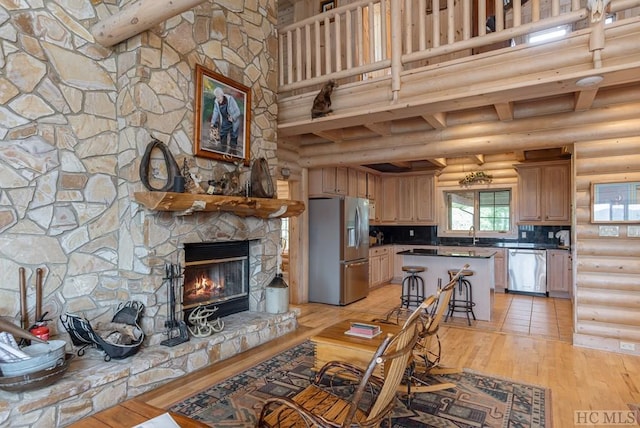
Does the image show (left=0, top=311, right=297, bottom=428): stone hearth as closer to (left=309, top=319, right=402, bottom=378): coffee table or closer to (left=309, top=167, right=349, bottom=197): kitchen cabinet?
(left=309, top=319, right=402, bottom=378): coffee table

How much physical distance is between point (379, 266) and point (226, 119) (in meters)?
4.85

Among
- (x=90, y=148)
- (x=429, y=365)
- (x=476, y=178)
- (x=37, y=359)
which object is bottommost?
(x=429, y=365)

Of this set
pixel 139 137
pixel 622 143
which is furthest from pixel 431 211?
pixel 139 137

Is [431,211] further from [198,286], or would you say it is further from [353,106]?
[198,286]

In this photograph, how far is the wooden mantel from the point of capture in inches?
123

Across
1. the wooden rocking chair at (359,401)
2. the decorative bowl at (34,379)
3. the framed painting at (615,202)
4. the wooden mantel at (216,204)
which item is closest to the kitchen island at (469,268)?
the framed painting at (615,202)

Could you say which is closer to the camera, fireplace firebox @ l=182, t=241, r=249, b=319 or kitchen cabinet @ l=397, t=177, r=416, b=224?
fireplace firebox @ l=182, t=241, r=249, b=319

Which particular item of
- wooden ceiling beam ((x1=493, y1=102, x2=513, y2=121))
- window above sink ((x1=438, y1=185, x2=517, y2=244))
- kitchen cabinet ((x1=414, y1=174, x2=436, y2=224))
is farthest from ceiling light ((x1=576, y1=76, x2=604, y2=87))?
kitchen cabinet ((x1=414, y1=174, x2=436, y2=224))

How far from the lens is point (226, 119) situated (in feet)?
13.5

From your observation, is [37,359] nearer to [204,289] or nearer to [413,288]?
[204,289]

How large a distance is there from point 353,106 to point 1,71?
10.3 feet

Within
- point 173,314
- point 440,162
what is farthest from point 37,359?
point 440,162

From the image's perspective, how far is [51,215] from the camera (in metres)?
3.04

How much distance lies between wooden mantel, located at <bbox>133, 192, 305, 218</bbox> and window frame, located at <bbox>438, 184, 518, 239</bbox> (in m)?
4.71
